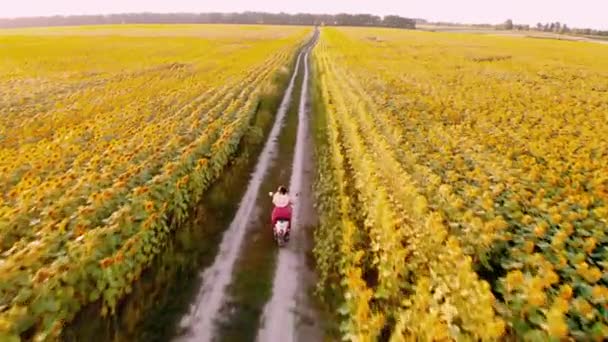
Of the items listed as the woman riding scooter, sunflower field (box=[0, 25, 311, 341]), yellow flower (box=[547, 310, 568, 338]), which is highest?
yellow flower (box=[547, 310, 568, 338])

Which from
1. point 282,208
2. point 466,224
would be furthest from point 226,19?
point 466,224

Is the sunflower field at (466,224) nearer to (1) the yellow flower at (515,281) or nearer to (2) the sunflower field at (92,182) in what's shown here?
(1) the yellow flower at (515,281)

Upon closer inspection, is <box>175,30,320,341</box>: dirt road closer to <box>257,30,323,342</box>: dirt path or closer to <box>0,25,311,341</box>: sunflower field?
<box>257,30,323,342</box>: dirt path

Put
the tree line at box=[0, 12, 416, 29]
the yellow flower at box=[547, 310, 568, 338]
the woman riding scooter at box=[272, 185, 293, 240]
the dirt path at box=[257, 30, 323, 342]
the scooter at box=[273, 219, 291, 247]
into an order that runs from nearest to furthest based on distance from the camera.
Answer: the yellow flower at box=[547, 310, 568, 338], the dirt path at box=[257, 30, 323, 342], the scooter at box=[273, 219, 291, 247], the woman riding scooter at box=[272, 185, 293, 240], the tree line at box=[0, 12, 416, 29]

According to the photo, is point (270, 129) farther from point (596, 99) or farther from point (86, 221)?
point (596, 99)

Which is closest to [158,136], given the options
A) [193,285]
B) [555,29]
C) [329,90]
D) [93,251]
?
[193,285]

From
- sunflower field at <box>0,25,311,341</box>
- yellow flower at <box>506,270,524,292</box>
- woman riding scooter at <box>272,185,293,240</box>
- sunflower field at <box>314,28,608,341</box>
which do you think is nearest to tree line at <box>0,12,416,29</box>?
sunflower field at <box>0,25,311,341</box>
